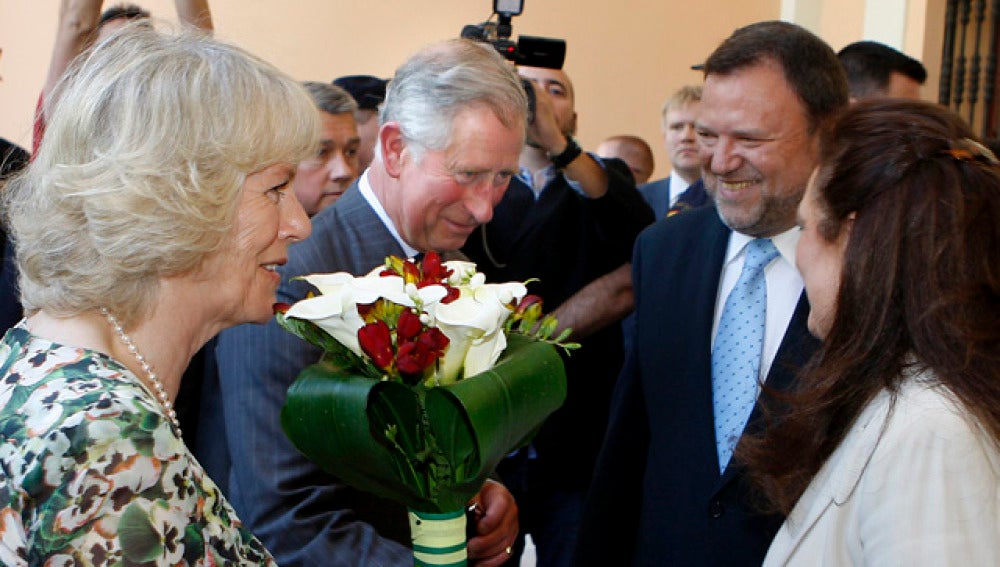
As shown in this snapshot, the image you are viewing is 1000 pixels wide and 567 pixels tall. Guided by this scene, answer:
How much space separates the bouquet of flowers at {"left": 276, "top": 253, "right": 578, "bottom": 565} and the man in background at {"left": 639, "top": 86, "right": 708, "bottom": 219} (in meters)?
3.58

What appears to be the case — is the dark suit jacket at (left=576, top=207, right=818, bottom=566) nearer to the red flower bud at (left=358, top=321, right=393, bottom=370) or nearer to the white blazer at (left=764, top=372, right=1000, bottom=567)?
the white blazer at (left=764, top=372, right=1000, bottom=567)

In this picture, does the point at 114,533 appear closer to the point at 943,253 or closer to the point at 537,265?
the point at 943,253

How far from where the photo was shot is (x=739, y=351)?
2.27 meters

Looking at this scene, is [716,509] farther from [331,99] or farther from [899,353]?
[331,99]

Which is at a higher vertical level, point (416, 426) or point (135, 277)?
point (135, 277)

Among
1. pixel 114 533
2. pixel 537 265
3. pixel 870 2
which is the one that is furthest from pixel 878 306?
pixel 870 2

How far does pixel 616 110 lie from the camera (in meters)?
7.74

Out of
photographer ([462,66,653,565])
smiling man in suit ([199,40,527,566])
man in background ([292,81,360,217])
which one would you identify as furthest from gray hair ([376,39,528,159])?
man in background ([292,81,360,217])

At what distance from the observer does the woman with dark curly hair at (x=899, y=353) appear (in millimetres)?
1415

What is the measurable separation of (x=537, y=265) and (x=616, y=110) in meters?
4.71

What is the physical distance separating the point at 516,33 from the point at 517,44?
13.2 feet

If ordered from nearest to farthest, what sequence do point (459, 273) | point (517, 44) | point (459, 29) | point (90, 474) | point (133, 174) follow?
point (90, 474) → point (133, 174) → point (459, 273) → point (517, 44) → point (459, 29)

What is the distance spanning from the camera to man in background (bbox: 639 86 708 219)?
5152mm

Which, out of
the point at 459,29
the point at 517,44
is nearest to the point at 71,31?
the point at 517,44
